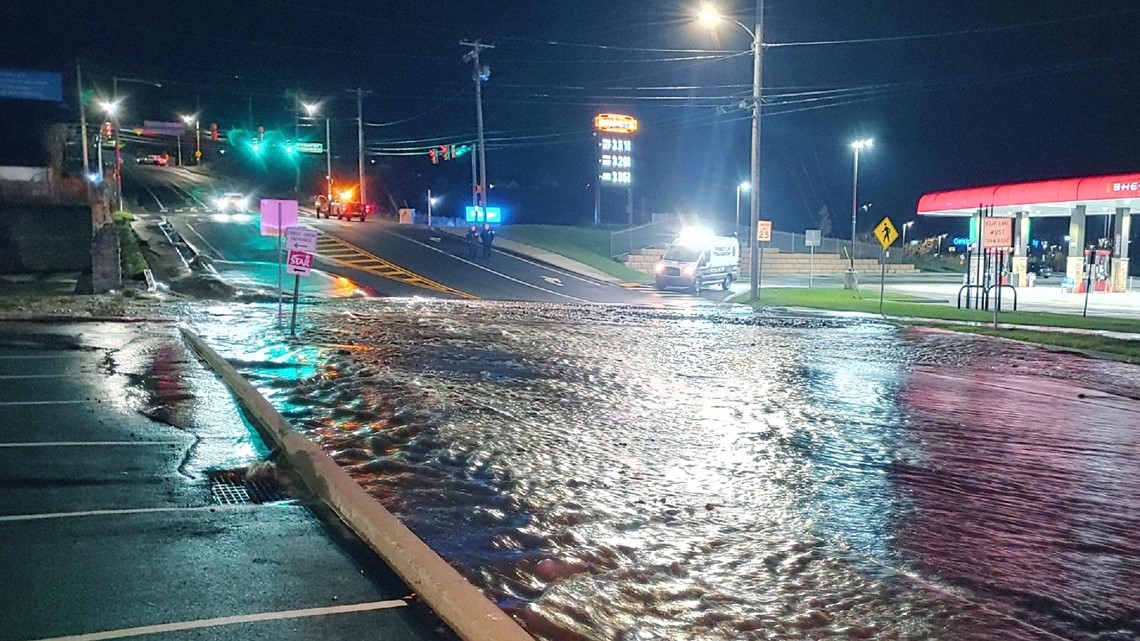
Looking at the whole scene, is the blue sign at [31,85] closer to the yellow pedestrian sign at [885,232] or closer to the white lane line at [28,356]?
the white lane line at [28,356]

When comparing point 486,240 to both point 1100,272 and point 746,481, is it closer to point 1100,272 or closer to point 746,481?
point 1100,272

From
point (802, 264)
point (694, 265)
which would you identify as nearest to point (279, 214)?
point (694, 265)

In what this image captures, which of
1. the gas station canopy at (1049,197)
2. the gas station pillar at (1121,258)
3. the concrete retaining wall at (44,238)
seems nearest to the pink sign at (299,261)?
the concrete retaining wall at (44,238)

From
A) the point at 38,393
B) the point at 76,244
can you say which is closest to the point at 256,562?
the point at 38,393

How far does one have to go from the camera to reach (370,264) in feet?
135

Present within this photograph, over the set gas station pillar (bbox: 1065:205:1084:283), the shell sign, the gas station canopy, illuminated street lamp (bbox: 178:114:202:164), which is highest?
illuminated street lamp (bbox: 178:114:202:164)

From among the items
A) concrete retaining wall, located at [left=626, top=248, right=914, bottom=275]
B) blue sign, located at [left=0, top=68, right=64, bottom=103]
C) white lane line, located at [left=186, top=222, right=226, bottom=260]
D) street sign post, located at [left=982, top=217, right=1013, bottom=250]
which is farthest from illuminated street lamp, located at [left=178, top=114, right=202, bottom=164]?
street sign post, located at [left=982, top=217, right=1013, bottom=250]

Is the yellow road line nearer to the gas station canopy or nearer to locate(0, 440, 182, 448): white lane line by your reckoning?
the gas station canopy

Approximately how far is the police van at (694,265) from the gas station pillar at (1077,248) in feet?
52.6

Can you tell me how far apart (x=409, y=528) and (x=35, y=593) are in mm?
2315

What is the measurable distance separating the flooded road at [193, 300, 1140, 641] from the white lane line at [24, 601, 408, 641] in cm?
73

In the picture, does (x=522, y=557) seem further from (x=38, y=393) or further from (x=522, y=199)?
(x=522, y=199)

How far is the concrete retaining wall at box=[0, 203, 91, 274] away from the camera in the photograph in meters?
34.5

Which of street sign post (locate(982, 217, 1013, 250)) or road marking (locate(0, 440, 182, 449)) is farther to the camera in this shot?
street sign post (locate(982, 217, 1013, 250))
